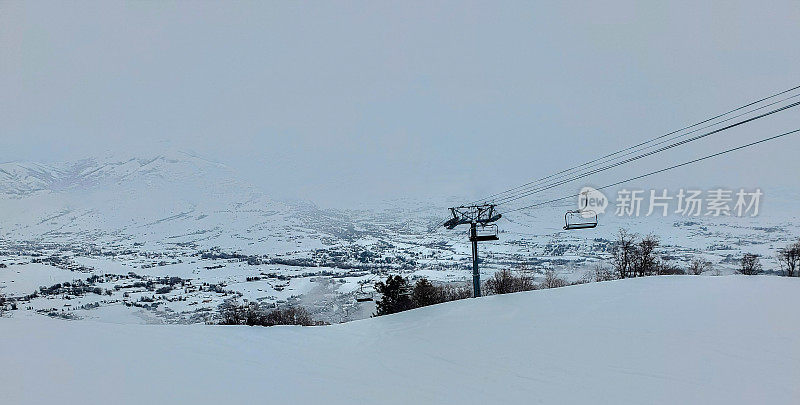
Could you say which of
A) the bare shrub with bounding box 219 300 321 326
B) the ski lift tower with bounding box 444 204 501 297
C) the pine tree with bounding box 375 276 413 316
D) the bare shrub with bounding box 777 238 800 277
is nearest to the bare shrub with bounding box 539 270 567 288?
the pine tree with bounding box 375 276 413 316

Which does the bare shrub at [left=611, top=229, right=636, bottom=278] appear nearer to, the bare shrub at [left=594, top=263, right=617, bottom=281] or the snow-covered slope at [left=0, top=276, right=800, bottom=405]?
the bare shrub at [left=594, top=263, right=617, bottom=281]

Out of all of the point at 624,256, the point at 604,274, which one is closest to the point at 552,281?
the point at 604,274

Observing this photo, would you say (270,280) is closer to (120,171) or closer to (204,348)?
(204,348)

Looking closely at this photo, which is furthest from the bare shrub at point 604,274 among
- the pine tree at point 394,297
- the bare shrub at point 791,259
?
the pine tree at point 394,297

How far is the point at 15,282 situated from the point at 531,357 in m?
44.2

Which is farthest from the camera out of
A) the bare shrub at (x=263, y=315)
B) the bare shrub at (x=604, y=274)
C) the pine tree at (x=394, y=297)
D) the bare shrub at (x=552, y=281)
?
the bare shrub at (x=552, y=281)

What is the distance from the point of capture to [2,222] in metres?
99.3

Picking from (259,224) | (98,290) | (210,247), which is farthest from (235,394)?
(259,224)

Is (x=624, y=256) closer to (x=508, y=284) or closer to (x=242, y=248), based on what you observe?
(x=508, y=284)

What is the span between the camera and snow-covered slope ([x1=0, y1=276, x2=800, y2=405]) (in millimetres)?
4918

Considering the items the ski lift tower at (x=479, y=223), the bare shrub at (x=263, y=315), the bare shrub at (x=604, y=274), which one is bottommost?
the bare shrub at (x=263, y=315)

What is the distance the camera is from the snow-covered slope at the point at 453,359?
492 cm

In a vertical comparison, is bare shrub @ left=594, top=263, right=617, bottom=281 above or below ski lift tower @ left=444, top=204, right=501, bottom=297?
below

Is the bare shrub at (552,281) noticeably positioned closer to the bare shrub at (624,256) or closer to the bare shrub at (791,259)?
the bare shrub at (624,256)
